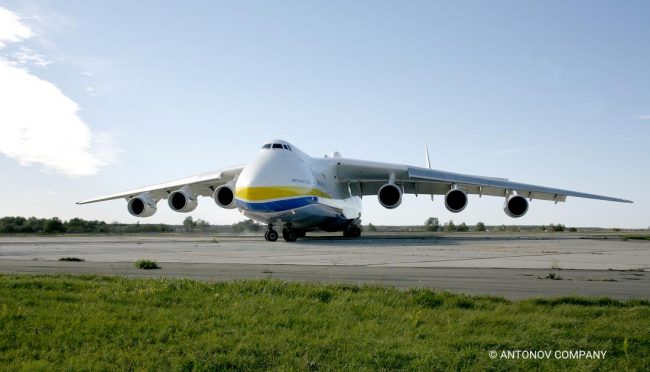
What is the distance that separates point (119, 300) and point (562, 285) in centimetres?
578

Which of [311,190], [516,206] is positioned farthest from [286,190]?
[516,206]

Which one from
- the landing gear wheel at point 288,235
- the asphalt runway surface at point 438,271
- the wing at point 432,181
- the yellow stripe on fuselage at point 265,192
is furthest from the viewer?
the wing at point 432,181

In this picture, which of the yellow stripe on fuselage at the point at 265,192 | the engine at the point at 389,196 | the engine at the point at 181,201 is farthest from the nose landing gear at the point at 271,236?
the engine at the point at 389,196

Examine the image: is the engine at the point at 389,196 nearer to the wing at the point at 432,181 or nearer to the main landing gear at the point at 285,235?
the wing at the point at 432,181

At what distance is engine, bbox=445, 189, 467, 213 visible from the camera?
24906mm

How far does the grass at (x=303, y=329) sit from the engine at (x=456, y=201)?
60.9ft

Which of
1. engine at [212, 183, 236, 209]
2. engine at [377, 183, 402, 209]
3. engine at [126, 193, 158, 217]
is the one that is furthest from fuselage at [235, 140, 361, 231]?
engine at [126, 193, 158, 217]

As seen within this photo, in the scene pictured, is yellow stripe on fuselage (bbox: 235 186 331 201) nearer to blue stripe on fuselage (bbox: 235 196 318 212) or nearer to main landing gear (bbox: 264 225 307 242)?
blue stripe on fuselage (bbox: 235 196 318 212)

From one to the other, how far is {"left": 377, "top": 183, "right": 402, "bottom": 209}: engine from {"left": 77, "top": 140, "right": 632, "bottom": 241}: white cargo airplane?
26 millimetres

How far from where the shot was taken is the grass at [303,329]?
414 centimetres

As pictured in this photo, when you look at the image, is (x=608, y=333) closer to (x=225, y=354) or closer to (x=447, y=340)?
(x=447, y=340)

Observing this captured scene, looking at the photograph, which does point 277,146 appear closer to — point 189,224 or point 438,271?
point 438,271

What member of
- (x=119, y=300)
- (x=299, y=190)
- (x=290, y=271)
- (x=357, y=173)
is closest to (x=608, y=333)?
(x=119, y=300)

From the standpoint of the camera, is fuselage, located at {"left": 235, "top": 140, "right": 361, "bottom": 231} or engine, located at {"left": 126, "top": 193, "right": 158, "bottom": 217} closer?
fuselage, located at {"left": 235, "top": 140, "right": 361, "bottom": 231}
